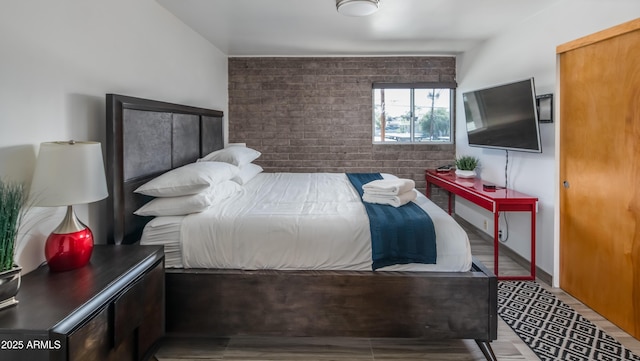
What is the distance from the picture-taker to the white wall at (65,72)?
5.41 ft

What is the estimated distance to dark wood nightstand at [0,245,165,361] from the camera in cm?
119

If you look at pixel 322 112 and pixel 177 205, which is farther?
pixel 322 112

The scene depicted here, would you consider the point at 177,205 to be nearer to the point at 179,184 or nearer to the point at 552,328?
the point at 179,184

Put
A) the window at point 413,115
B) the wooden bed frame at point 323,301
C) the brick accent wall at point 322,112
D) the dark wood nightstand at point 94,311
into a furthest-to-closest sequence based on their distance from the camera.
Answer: the window at point 413,115
the brick accent wall at point 322,112
the wooden bed frame at point 323,301
the dark wood nightstand at point 94,311

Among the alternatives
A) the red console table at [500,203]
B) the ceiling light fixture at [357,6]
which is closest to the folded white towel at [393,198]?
the red console table at [500,203]

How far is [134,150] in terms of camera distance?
2.44m

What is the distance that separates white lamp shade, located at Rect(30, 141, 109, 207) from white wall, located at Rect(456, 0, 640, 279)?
3.24 meters

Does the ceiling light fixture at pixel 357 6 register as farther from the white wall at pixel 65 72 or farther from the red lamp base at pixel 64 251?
the red lamp base at pixel 64 251

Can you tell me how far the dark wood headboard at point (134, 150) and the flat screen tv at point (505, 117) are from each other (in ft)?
9.94

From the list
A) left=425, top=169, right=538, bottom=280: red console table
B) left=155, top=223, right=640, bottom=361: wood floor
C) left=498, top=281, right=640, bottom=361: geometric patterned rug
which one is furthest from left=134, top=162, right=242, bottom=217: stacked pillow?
left=425, top=169, right=538, bottom=280: red console table

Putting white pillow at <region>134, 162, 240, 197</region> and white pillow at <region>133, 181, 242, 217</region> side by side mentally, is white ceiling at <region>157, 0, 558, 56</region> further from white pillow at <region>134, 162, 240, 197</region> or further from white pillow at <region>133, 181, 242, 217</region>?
white pillow at <region>133, 181, 242, 217</region>

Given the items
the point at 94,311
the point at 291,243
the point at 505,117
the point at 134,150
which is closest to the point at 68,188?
the point at 94,311

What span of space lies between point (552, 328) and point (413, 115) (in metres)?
3.58

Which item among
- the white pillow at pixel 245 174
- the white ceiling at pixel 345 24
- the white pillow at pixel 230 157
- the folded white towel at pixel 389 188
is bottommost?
the folded white towel at pixel 389 188
